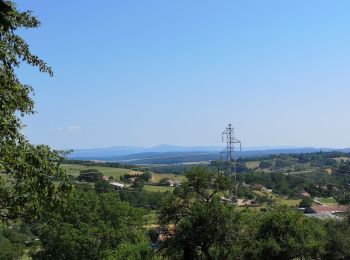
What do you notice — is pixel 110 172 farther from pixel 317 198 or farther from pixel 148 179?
pixel 317 198

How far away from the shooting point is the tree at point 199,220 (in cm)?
2706

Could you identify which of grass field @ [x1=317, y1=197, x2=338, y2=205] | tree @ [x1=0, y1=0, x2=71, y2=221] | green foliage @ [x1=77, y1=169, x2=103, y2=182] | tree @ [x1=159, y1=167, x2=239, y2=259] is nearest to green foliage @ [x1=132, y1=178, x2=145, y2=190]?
green foliage @ [x1=77, y1=169, x2=103, y2=182]

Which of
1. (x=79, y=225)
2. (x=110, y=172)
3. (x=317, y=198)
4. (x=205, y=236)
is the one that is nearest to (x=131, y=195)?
(x=110, y=172)

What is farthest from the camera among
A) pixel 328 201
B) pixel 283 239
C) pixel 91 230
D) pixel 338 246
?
pixel 328 201

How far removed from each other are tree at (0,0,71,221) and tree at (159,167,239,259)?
642 inches

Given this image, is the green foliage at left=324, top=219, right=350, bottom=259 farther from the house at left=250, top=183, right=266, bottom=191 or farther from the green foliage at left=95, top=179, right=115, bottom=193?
the house at left=250, top=183, right=266, bottom=191

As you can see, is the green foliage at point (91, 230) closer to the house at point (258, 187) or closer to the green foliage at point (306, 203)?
the green foliage at point (306, 203)

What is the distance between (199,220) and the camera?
2736 cm

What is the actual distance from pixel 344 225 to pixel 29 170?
43701mm

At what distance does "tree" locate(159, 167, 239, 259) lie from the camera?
27.1m

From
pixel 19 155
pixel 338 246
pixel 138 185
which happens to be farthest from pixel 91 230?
pixel 138 185

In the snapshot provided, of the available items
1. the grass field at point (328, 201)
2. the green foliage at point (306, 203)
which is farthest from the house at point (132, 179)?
the grass field at point (328, 201)

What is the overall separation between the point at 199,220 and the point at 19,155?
18.5 metres

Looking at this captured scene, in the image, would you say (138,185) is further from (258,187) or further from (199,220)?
(199,220)
